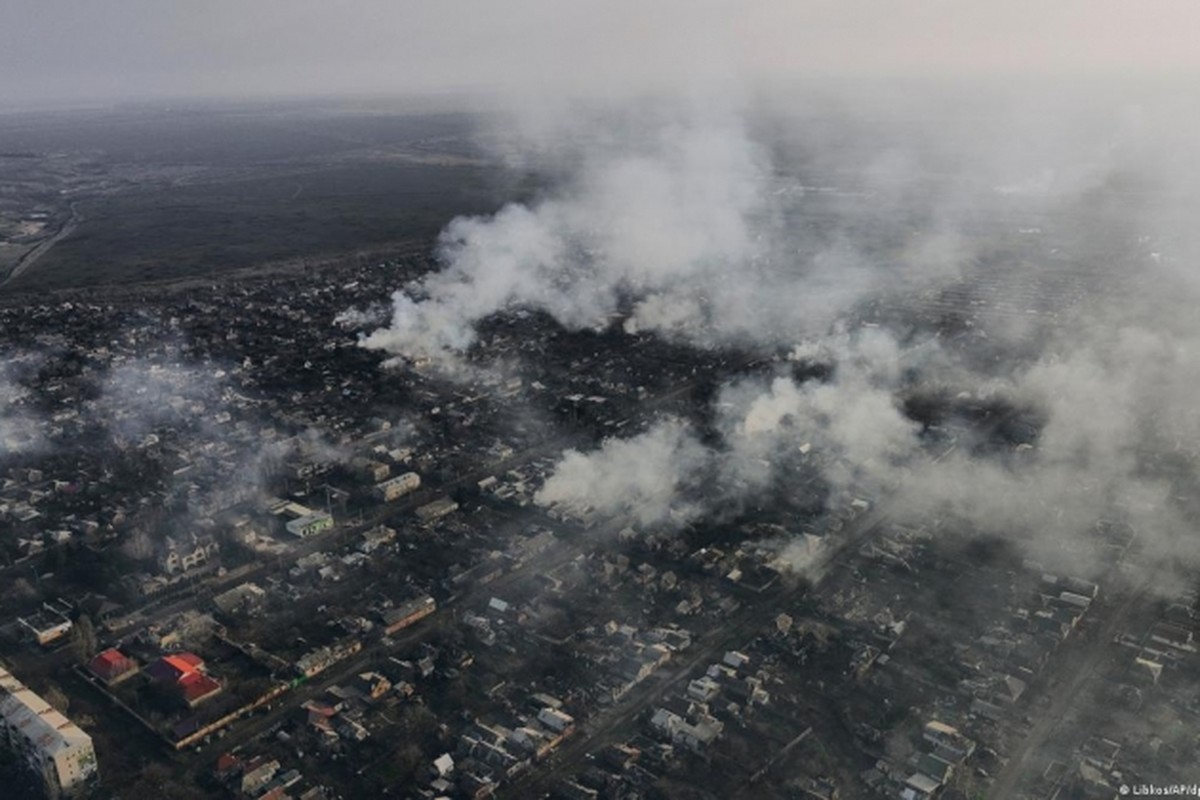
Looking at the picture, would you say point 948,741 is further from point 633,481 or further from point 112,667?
point 112,667

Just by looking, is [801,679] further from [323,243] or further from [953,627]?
[323,243]

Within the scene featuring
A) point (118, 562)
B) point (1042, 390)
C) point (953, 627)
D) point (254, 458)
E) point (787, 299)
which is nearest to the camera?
point (953, 627)

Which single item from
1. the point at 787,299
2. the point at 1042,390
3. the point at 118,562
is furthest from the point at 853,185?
the point at 118,562

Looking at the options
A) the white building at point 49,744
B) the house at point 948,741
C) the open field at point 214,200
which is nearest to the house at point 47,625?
the white building at point 49,744

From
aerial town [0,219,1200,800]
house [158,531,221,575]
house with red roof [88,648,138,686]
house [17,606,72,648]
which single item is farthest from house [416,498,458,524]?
house [17,606,72,648]

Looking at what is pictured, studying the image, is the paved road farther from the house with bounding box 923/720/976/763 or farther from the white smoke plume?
the white smoke plume

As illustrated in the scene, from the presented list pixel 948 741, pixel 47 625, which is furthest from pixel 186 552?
pixel 948 741
